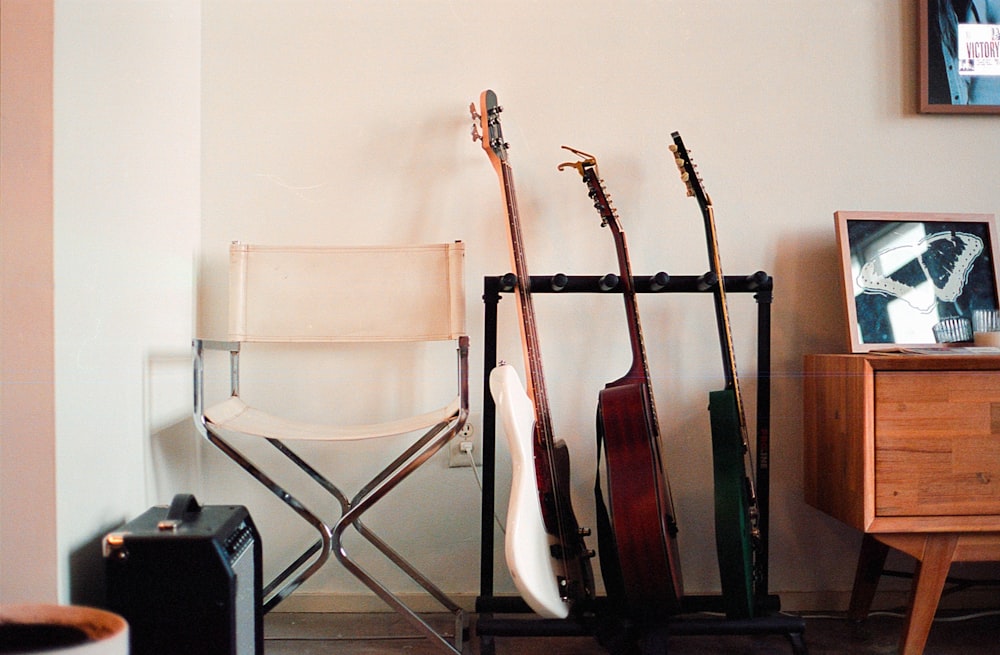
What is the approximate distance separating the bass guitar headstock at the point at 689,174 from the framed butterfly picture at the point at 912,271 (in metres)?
0.34

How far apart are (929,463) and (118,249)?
159 cm

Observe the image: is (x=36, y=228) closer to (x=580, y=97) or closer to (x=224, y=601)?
(x=224, y=601)

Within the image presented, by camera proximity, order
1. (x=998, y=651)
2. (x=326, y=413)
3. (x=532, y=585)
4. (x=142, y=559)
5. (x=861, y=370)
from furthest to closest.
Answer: (x=326, y=413)
(x=998, y=651)
(x=861, y=370)
(x=532, y=585)
(x=142, y=559)

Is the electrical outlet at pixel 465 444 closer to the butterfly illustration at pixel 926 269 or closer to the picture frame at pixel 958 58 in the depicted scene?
the butterfly illustration at pixel 926 269

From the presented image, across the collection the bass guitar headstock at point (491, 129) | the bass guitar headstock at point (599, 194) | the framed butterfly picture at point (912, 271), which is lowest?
the framed butterfly picture at point (912, 271)

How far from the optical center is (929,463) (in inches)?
57.1

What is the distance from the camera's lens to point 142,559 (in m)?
1.12

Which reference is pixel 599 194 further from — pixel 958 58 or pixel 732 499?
pixel 958 58

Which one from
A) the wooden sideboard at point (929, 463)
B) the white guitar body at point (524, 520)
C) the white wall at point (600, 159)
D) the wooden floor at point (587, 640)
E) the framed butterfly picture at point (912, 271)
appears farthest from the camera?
the white wall at point (600, 159)

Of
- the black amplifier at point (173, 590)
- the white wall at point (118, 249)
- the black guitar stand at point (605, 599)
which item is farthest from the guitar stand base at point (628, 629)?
the white wall at point (118, 249)

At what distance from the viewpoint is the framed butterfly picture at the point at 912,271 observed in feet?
5.59

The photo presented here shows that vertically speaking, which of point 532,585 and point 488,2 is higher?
point 488,2

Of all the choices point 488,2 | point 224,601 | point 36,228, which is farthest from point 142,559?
point 488,2

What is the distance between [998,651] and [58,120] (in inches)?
81.6
